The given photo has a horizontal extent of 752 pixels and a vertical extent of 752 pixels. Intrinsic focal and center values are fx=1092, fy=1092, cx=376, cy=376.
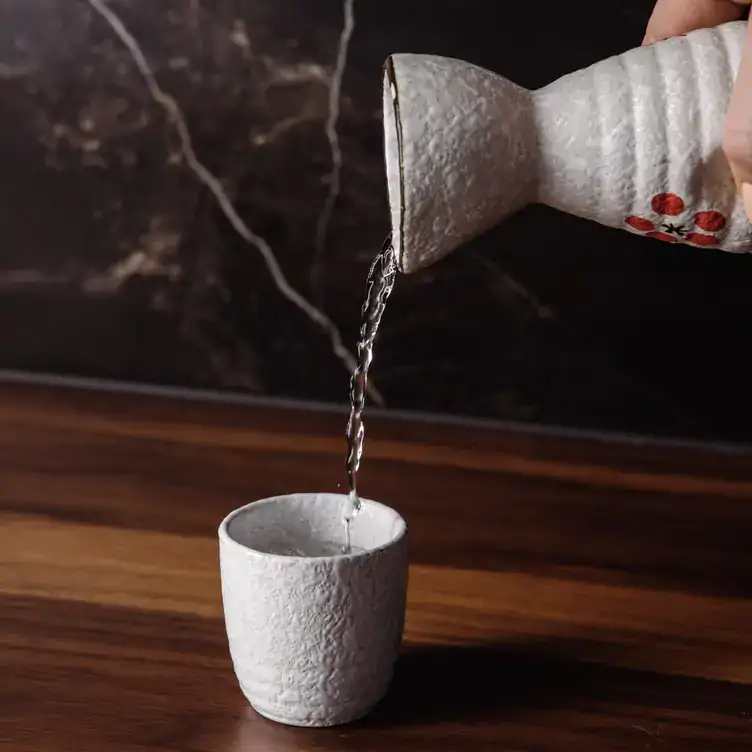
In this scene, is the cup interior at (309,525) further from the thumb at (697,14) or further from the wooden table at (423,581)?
the thumb at (697,14)

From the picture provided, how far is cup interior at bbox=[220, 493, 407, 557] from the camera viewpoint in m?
0.59

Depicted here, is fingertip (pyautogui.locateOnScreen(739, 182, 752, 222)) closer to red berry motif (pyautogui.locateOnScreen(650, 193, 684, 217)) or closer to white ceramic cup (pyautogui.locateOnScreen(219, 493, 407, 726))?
red berry motif (pyautogui.locateOnScreen(650, 193, 684, 217))

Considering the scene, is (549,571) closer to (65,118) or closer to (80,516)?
(80,516)

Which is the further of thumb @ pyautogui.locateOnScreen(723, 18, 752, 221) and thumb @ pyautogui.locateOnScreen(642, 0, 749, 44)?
thumb @ pyautogui.locateOnScreen(642, 0, 749, 44)

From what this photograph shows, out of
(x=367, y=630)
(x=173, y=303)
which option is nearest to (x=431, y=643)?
(x=367, y=630)

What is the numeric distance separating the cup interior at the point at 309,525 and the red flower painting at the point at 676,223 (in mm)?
198

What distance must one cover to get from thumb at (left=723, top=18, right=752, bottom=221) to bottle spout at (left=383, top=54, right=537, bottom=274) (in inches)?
3.9

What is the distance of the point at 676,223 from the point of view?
1.67ft

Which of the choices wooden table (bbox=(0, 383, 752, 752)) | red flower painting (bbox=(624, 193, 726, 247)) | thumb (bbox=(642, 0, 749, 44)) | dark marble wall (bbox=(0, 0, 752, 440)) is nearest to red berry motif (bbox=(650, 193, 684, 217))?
red flower painting (bbox=(624, 193, 726, 247))

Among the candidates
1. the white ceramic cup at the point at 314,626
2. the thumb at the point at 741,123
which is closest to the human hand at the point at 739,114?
the thumb at the point at 741,123

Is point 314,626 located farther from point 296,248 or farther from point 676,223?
point 296,248

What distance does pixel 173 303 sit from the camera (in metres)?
1.24

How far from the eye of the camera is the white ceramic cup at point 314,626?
53 centimetres

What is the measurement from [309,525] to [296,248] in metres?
0.63
